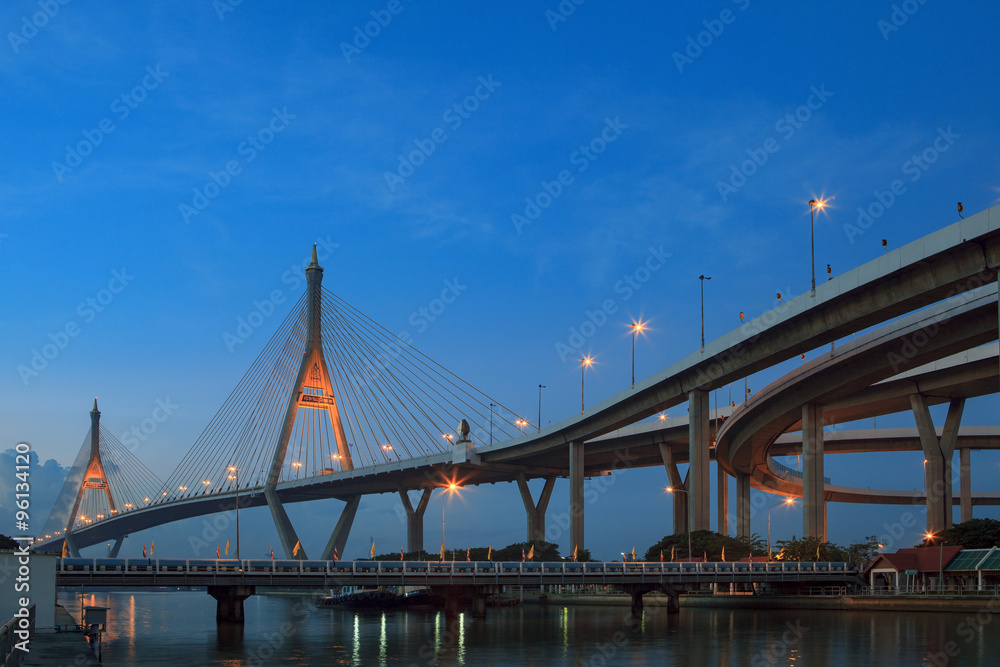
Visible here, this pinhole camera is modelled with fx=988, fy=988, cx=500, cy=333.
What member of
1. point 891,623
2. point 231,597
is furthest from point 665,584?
point 231,597

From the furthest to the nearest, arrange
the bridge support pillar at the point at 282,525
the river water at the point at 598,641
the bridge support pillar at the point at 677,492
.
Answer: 1. the bridge support pillar at the point at 282,525
2. the bridge support pillar at the point at 677,492
3. the river water at the point at 598,641

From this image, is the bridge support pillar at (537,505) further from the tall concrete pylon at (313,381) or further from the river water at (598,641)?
the river water at (598,641)

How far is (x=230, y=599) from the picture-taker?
195 feet

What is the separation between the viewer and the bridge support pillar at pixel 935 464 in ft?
275

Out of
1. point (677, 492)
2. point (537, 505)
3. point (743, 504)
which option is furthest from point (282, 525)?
point (743, 504)

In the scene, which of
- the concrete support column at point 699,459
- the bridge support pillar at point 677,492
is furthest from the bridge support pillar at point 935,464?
the bridge support pillar at point 677,492

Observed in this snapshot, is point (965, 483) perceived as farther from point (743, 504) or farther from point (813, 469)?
point (813, 469)

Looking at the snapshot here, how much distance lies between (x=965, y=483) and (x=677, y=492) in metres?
32.7

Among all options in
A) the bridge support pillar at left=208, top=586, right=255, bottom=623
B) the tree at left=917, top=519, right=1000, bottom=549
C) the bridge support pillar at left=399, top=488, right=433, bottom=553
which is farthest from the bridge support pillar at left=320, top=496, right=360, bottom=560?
the tree at left=917, top=519, right=1000, bottom=549

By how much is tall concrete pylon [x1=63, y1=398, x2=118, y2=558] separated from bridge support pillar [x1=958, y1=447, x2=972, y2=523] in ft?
423

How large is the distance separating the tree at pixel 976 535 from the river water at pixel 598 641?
12.6 m

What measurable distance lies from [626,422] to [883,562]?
97.5 feet

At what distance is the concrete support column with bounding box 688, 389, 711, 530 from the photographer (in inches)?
3231

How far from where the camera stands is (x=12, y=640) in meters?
26.9
